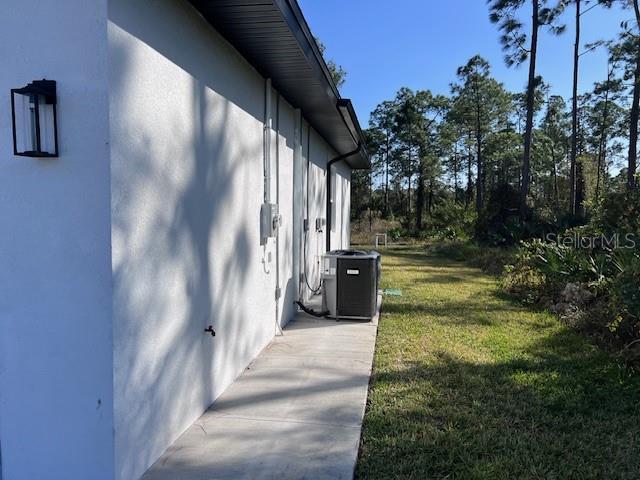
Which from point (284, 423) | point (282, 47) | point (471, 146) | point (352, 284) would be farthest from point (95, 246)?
point (471, 146)

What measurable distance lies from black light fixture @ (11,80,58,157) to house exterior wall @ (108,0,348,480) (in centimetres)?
28

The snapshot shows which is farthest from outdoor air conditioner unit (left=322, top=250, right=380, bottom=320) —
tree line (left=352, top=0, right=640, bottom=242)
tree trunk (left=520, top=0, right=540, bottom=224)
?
tree line (left=352, top=0, right=640, bottom=242)

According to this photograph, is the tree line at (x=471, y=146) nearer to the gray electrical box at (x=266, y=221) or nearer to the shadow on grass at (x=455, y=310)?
the shadow on grass at (x=455, y=310)

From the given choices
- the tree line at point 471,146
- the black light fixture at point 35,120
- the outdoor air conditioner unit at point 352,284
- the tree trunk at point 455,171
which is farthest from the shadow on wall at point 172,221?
the tree trunk at point 455,171

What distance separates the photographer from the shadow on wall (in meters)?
2.21

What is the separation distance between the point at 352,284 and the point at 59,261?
14.3ft

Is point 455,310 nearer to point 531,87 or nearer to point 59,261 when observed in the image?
point 59,261

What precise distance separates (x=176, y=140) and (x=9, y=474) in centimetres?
198

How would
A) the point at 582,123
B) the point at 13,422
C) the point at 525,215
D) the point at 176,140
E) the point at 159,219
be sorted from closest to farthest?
1. the point at 13,422
2. the point at 159,219
3. the point at 176,140
4. the point at 525,215
5. the point at 582,123

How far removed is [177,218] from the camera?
2793 millimetres

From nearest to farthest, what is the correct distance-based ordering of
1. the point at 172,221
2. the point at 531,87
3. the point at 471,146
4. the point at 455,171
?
the point at 172,221 < the point at 531,87 < the point at 471,146 < the point at 455,171

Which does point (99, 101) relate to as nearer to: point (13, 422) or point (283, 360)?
point (13, 422)

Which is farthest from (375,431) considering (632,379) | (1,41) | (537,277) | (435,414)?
(537,277)

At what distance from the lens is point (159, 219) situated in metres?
2.56
